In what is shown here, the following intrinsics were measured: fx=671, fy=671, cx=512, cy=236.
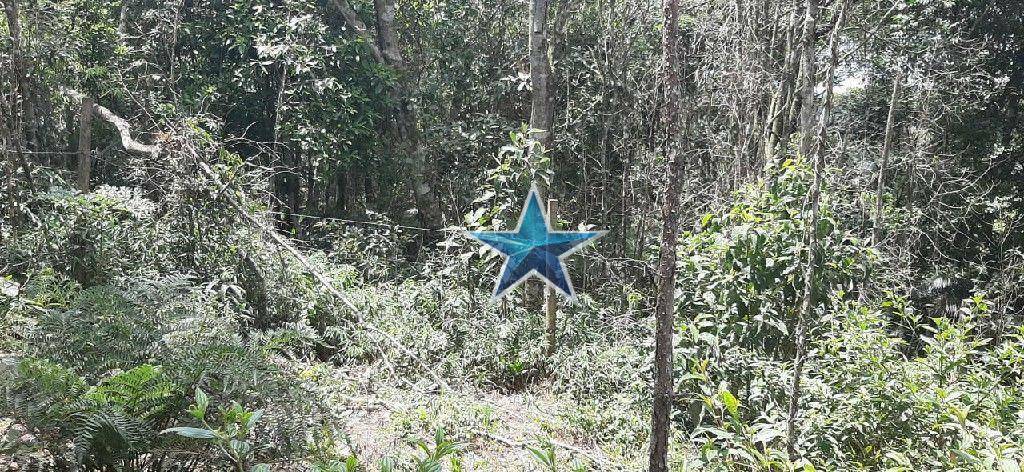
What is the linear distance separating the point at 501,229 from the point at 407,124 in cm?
276

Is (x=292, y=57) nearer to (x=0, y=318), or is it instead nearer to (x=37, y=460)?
(x=0, y=318)

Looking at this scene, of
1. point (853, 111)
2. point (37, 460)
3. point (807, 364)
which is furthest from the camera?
point (853, 111)

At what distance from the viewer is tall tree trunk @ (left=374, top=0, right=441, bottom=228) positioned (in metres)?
6.77

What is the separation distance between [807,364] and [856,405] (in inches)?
13.7

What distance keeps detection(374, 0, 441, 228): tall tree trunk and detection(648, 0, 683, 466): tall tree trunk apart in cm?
495

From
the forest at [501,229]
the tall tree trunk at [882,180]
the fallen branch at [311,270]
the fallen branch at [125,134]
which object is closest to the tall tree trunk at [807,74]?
the forest at [501,229]

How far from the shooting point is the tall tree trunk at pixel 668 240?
6.46 ft

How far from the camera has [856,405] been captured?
8.29 feet

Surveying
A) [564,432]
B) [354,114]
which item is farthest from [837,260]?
[354,114]

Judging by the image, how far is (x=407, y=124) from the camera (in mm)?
6867

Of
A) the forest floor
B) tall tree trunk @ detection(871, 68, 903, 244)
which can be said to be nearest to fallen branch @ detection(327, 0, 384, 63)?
the forest floor

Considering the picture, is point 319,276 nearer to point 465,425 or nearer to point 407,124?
point 465,425

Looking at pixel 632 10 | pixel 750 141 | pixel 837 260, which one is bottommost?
pixel 837 260

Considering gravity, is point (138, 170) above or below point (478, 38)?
below
